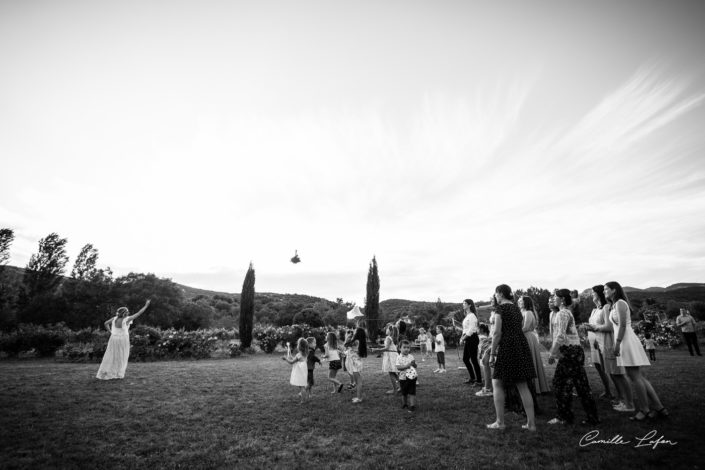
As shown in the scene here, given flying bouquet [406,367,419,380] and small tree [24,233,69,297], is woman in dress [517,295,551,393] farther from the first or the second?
small tree [24,233,69,297]

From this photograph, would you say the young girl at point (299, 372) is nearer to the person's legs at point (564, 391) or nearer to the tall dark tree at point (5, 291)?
the person's legs at point (564, 391)

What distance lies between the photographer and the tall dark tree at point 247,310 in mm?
24031

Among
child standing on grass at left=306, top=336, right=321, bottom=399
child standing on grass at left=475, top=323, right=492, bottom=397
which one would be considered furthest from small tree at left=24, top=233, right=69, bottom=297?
child standing on grass at left=475, top=323, right=492, bottom=397

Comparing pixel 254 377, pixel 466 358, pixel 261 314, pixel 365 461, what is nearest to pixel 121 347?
pixel 254 377

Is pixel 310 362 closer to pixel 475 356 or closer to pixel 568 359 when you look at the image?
pixel 475 356

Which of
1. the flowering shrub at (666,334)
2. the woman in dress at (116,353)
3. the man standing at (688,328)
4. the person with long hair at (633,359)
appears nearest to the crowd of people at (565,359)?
Result: the person with long hair at (633,359)

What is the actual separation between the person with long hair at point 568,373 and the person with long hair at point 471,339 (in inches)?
112

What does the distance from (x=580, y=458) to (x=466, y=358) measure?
510 cm

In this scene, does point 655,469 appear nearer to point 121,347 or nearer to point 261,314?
point 121,347

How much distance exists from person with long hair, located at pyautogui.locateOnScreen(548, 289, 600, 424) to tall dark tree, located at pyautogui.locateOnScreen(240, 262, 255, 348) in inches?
882

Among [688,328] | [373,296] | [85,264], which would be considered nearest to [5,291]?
[85,264]

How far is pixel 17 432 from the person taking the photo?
5109 mm
